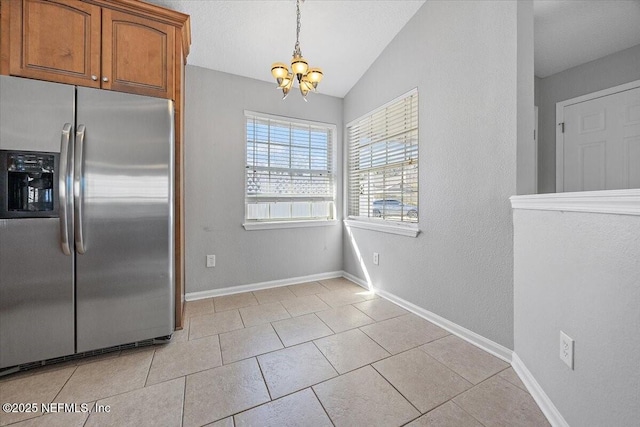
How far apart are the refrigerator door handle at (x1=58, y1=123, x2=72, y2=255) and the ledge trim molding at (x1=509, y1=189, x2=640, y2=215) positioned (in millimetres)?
2647

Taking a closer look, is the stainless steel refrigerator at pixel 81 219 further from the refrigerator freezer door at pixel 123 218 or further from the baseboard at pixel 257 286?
the baseboard at pixel 257 286

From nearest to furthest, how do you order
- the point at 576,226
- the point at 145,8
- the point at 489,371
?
1. the point at 576,226
2. the point at 489,371
3. the point at 145,8

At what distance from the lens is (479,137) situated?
1.82 metres

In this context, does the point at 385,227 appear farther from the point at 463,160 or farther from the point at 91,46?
the point at 91,46

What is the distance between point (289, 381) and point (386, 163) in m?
2.29

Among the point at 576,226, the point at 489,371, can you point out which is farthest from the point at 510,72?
the point at 489,371

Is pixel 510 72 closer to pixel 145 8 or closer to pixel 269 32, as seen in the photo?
pixel 269 32

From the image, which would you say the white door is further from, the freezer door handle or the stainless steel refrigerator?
the freezer door handle

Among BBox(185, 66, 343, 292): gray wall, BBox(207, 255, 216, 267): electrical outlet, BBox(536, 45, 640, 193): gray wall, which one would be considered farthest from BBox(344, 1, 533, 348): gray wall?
BBox(207, 255, 216, 267): electrical outlet

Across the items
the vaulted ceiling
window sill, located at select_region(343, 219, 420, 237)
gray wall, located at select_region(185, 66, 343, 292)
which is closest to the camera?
the vaulted ceiling

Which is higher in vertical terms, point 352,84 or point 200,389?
point 352,84

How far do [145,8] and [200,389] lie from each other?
2585mm

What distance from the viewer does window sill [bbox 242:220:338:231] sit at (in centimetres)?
299

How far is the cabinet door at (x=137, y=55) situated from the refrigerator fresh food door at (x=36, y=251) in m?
0.31
